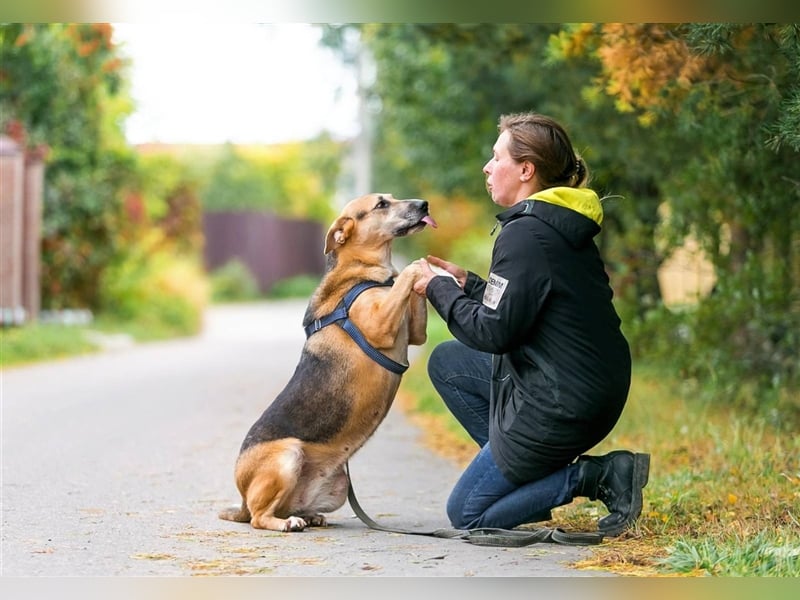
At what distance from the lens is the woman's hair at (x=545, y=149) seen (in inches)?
190

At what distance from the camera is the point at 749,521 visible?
5.06m

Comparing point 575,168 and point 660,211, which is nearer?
point 575,168

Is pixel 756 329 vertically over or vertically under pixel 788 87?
under

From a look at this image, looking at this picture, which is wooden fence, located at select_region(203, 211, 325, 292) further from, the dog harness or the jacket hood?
the jacket hood

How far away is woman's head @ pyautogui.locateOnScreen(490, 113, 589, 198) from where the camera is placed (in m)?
4.83

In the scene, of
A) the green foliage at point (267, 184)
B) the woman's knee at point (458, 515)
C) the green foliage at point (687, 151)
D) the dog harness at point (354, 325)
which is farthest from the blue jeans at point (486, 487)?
the green foliage at point (267, 184)

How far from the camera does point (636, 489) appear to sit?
489 centimetres

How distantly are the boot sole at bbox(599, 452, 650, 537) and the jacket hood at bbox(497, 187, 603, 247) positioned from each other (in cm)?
96

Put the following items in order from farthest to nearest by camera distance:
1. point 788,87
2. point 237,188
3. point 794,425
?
1. point 237,188
2. point 794,425
3. point 788,87

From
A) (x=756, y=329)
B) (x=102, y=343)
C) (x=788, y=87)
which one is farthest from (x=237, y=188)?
(x=788, y=87)

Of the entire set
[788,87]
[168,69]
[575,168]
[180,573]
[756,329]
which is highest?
[168,69]

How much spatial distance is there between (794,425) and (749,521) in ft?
9.04

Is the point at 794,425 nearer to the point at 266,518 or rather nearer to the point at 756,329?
the point at 756,329

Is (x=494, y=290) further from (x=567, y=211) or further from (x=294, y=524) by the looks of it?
(x=294, y=524)
